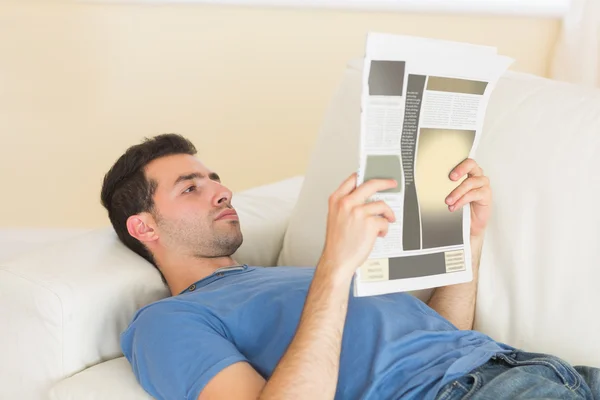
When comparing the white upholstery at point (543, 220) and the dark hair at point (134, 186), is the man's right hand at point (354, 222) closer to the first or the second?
the white upholstery at point (543, 220)

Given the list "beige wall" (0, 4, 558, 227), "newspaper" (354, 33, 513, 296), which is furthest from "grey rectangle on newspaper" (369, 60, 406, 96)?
"beige wall" (0, 4, 558, 227)

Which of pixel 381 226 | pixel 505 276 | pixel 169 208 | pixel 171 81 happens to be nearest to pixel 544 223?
pixel 505 276

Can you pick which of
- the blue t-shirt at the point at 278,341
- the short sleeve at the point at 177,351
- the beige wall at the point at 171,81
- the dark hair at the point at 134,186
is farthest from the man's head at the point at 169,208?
the beige wall at the point at 171,81

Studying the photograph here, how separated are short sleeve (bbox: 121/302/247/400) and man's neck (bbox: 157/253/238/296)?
259mm

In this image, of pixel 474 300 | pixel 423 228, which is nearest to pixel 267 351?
pixel 423 228

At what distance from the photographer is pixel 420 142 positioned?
1203 millimetres

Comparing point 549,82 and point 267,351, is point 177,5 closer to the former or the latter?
point 549,82

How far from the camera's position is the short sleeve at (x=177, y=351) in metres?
1.20

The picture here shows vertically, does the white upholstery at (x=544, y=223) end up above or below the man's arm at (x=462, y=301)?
above

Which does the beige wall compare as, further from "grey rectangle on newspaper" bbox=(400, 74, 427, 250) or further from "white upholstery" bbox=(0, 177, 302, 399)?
"grey rectangle on newspaper" bbox=(400, 74, 427, 250)

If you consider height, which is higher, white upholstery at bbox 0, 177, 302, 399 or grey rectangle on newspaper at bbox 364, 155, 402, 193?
grey rectangle on newspaper at bbox 364, 155, 402, 193

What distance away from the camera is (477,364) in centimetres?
129

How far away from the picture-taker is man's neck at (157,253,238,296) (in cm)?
163

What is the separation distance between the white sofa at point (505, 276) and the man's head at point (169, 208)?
7 centimetres
